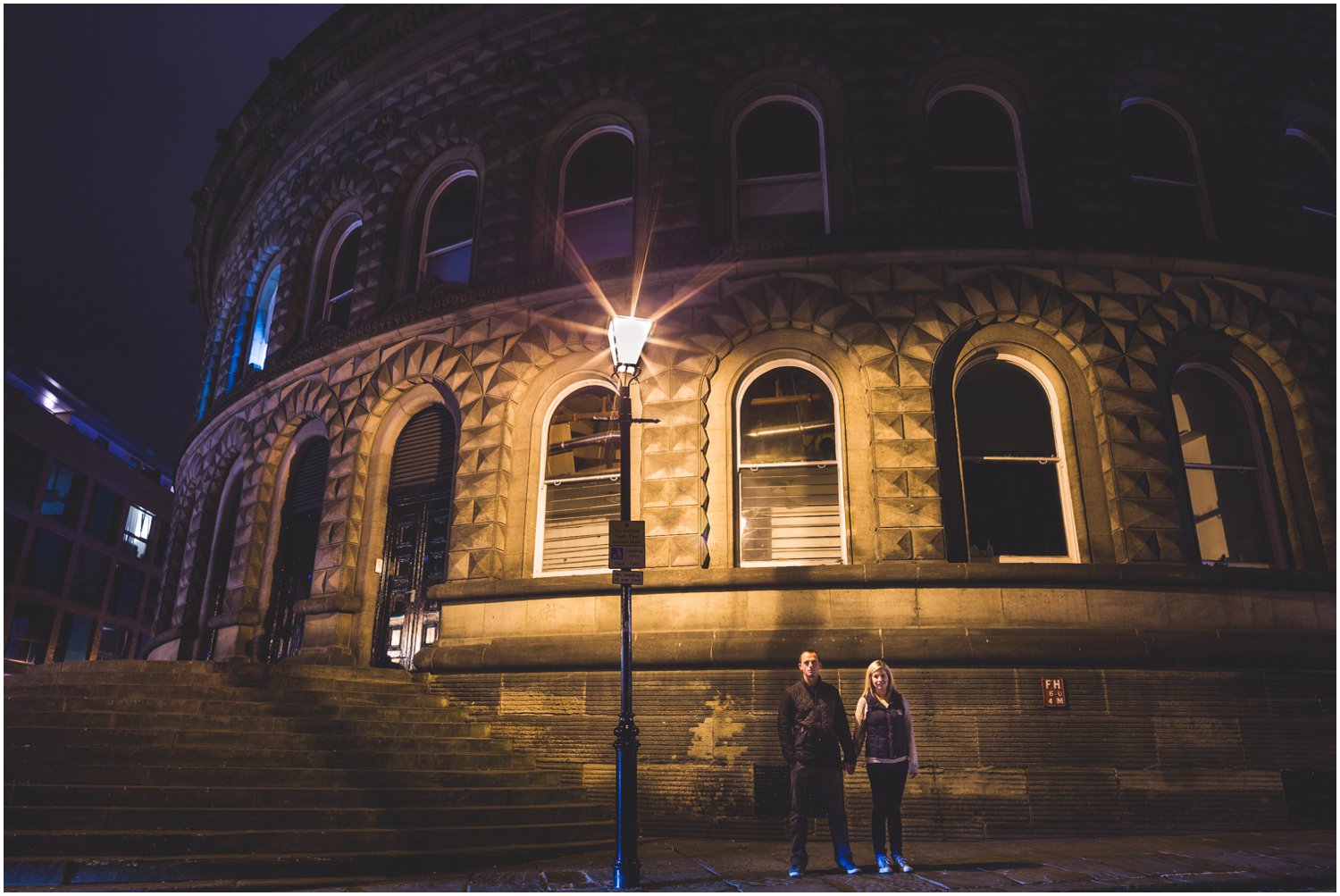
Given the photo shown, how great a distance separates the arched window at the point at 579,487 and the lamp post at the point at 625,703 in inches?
140

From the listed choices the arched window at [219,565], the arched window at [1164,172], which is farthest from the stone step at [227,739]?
the arched window at [1164,172]

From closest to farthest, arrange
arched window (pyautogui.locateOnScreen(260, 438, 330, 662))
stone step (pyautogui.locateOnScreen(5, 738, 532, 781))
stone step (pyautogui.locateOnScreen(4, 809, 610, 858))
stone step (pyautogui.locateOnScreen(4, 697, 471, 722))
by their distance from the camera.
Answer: stone step (pyautogui.locateOnScreen(4, 809, 610, 858)), stone step (pyautogui.locateOnScreen(5, 738, 532, 781)), stone step (pyautogui.locateOnScreen(4, 697, 471, 722)), arched window (pyautogui.locateOnScreen(260, 438, 330, 662))

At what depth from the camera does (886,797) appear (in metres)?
7.37

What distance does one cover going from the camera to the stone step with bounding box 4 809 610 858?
6.75 m

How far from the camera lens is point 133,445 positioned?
60156 millimetres

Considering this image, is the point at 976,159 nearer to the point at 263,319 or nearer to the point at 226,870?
the point at 226,870

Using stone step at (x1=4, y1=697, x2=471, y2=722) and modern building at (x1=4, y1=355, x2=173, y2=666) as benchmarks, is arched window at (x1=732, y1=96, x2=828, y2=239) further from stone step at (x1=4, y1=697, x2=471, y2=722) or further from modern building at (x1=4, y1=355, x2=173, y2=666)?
modern building at (x1=4, y1=355, x2=173, y2=666)

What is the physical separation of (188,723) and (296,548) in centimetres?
664

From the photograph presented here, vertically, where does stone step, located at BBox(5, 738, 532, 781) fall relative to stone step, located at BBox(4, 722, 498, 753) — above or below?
below


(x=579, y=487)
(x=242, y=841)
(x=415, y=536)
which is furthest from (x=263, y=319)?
(x=242, y=841)

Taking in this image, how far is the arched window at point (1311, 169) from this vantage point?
45.3 ft

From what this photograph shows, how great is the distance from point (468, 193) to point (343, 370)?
4046 mm

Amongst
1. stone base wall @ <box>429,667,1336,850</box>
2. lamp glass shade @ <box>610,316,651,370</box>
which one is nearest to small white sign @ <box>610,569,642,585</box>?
lamp glass shade @ <box>610,316,651,370</box>

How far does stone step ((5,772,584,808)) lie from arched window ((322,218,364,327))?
10.9 metres
